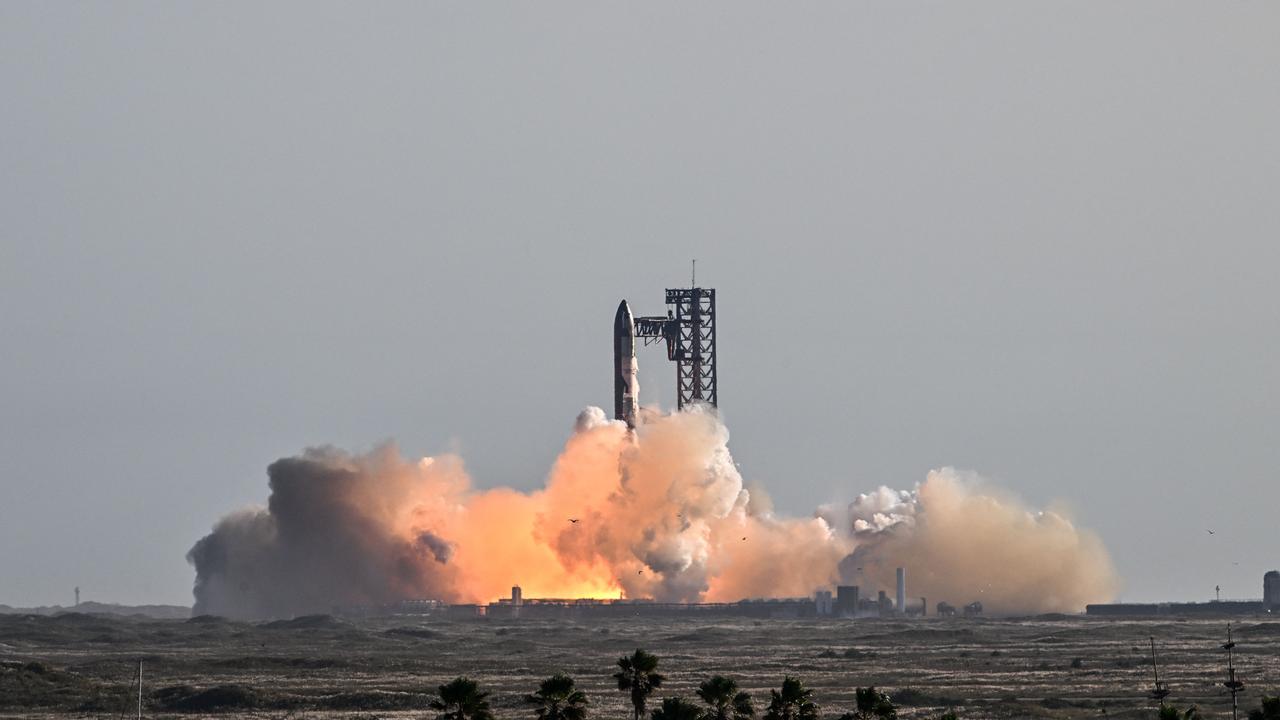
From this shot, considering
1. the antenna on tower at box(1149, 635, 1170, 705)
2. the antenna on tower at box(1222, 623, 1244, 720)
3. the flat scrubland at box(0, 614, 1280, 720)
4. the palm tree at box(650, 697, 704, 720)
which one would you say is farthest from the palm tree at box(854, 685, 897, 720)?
the flat scrubland at box(0, 614, 1280, 720)

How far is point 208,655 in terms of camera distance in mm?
194750

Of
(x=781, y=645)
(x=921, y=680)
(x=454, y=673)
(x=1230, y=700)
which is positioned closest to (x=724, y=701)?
(x=1230, y=700)

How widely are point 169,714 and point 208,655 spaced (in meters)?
53.8

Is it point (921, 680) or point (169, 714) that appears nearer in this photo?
point (169, 714)

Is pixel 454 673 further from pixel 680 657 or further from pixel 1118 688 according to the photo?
pixel 1118 688

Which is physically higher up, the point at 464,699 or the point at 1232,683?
the point at 1232,683

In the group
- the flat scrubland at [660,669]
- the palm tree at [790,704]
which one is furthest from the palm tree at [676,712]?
the flat scrubland at [660,669]

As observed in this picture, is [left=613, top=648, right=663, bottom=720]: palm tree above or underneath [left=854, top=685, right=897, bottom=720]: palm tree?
above

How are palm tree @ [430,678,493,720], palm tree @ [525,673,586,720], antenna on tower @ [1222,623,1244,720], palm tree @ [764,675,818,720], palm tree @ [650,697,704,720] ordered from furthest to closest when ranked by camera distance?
1. antenna on tower @ [1222,623,1244,720]
2. palm tree @ [764,675,818,720]
3. palm tree @ [525,673,586,720]
4. palm tree @ [650,697,704,720]
5. palm tree @ [430,678,493,720]

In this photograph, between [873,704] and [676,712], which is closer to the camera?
[676,712]

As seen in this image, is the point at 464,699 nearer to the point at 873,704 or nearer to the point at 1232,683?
the point at 873,704

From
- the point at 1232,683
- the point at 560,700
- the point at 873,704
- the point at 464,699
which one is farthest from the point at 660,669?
the point at 464,699

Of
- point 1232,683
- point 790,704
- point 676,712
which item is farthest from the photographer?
point 1232,683

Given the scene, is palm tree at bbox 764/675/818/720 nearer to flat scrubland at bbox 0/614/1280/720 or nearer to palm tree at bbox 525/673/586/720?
palm tree at bbox 525/673/586/720
